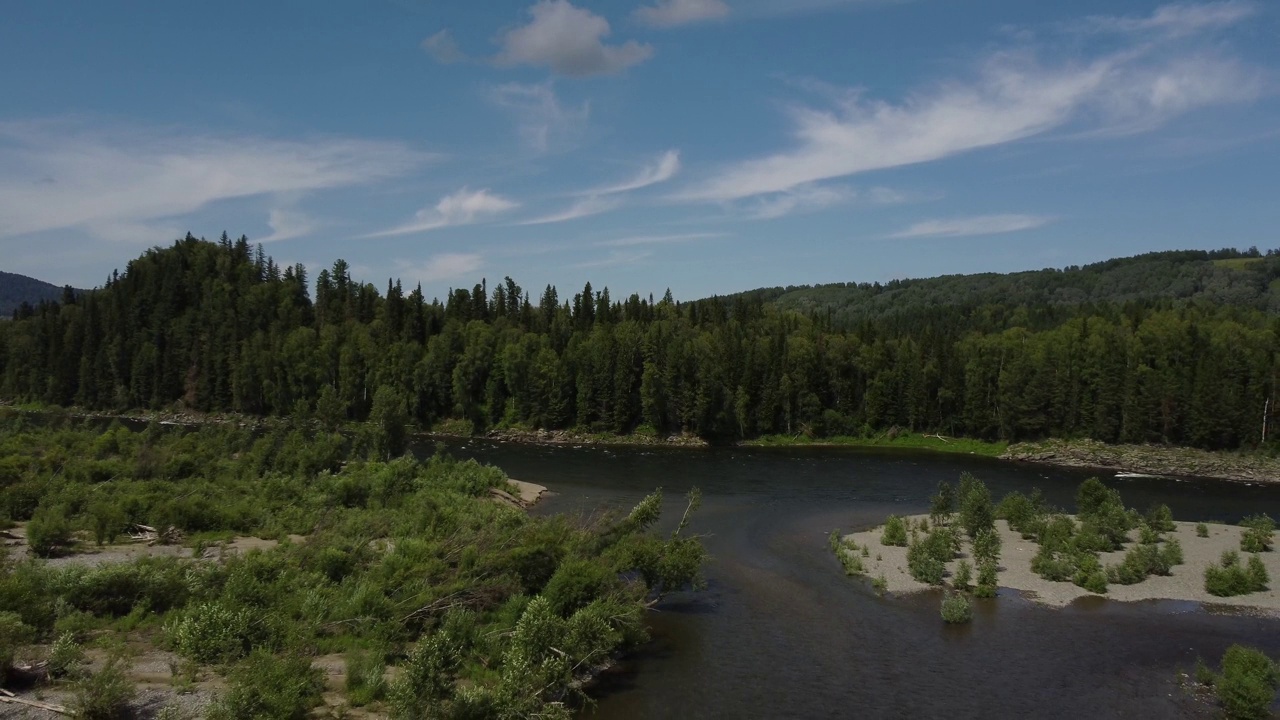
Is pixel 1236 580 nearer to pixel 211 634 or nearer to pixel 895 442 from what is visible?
pixel 211 634

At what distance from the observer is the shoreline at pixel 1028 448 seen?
77500 millimetres

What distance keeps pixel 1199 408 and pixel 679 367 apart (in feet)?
185

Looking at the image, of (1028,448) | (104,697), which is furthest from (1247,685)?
(1028,448)

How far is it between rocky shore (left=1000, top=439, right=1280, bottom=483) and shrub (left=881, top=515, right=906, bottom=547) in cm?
4689

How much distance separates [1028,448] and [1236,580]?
189ft

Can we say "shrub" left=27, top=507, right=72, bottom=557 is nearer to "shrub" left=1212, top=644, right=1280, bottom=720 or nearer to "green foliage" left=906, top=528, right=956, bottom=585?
"green foliage" left=906, top=528, right=956, bottom=585

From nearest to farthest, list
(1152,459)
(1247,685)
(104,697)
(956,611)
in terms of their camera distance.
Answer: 1. (104,697)
2. (1247,685)
3. (956,611)
4. (1152,459)

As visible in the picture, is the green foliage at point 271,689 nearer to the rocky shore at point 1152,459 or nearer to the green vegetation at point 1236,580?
the green vegetation at point 1236,580

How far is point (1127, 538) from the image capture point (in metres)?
44.4

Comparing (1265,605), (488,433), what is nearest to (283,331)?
(488,433)

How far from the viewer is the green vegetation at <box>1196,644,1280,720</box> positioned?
890 inches

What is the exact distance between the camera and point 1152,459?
81875 mm

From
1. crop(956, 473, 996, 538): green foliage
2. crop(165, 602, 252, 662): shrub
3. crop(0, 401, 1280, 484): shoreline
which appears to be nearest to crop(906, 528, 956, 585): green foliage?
crop(956, 473, 996, 538): green foliage

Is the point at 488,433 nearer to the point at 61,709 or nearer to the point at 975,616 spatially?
the point at 975,616
